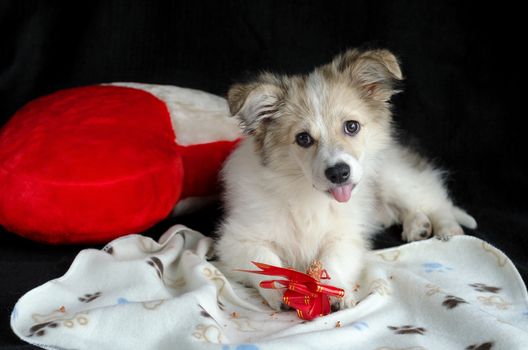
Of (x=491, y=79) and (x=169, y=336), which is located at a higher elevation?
(x=491, y=79)

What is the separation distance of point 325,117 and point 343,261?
59 centimetres

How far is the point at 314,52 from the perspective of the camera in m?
4.16

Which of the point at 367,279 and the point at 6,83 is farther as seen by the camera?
the point at 6,83

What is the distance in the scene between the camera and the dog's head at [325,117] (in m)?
2.52

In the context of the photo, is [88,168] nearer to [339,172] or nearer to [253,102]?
[253,102]

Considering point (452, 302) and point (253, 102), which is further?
point (253, 102)

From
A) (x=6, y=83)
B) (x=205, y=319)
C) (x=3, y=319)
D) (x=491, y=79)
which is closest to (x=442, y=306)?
(x=205, y=319)

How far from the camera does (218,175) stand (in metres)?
3.39

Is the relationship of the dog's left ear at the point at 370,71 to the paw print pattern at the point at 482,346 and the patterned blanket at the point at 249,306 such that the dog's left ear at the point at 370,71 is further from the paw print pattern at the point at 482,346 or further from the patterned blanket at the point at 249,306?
the paw print pattern at the point at 482,346

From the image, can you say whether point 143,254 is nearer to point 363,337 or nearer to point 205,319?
point 205,319

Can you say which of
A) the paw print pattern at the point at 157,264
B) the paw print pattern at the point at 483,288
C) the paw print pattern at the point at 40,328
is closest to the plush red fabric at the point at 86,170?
the paw print pattern at the point at 157,264

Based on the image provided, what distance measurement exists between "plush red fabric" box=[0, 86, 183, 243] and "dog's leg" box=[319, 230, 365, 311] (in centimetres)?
83

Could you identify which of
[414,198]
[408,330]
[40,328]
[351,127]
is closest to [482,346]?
[408,330]

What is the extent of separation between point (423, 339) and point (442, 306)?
213 millimetres
